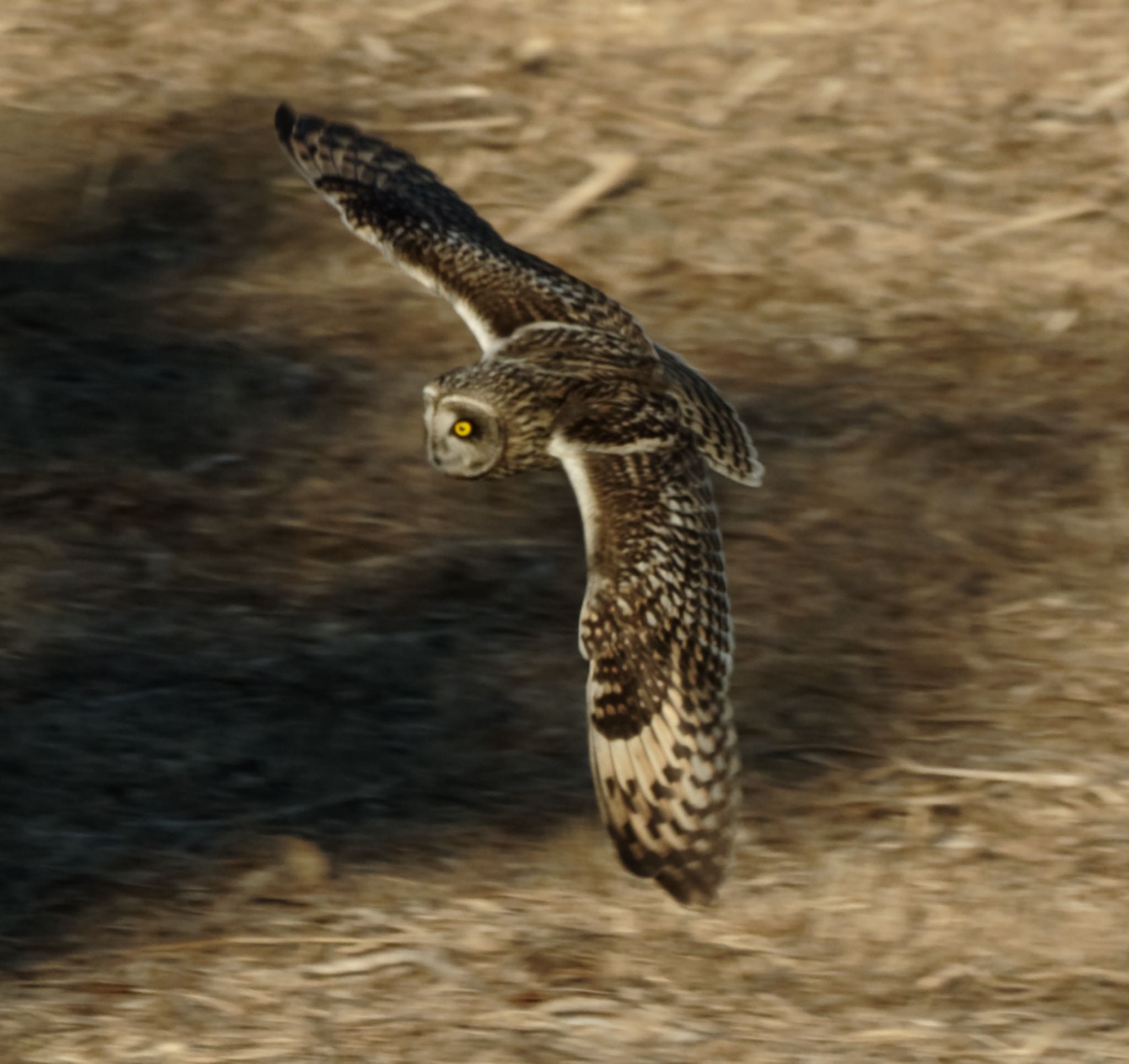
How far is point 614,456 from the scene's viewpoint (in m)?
5.32

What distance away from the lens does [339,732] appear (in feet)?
20.0

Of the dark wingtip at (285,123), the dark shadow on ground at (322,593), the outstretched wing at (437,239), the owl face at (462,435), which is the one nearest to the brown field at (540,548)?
the dark shadow on ground at (322,593)

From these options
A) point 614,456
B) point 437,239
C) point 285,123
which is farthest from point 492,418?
point 285,123

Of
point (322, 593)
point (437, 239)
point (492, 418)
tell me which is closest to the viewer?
point (492, 418)

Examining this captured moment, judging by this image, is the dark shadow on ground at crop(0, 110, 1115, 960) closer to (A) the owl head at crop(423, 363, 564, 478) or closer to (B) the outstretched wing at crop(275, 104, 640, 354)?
(A) the owl head at crop(423, 363, 564, 478)

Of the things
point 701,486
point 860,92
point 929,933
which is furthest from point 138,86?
point 929,933

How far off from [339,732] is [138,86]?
4.83m

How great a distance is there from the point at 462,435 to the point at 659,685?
4.25ft

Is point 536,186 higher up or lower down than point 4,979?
higher up

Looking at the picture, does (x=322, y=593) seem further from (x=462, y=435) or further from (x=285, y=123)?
(x=285, y=123)

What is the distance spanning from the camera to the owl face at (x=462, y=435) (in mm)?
5699

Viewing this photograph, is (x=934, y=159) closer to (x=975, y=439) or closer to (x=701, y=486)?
(x=975, y=439)

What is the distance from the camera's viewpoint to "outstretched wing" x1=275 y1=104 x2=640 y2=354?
242 inches

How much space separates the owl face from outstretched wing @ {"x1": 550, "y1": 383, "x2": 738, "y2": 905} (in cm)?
61
